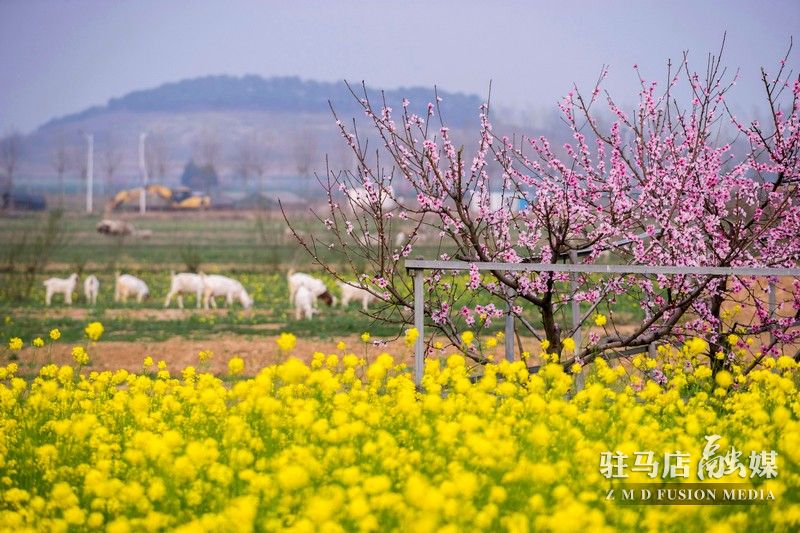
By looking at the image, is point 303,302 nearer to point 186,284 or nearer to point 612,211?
point 186,284

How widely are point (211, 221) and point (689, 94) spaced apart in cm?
8065

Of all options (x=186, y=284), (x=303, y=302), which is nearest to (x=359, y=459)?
(x=303, y=302)

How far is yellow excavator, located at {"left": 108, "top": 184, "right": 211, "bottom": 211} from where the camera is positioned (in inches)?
4198

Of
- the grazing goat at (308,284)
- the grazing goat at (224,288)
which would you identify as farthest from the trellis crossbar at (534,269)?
the grazing goat at (224,288)

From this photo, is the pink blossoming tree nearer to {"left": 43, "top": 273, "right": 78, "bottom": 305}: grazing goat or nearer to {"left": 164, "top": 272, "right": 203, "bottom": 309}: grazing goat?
{"left": 164, "top": 272, "right": 203, "bottom": 309}: grazing goat

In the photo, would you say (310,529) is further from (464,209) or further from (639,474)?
(464,209)

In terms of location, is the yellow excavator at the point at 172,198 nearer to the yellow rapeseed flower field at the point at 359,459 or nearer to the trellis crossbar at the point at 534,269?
the trellis crossbar at the point at 534,269

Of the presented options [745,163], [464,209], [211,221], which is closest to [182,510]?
[464,209]

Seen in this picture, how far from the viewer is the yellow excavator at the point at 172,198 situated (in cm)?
10662

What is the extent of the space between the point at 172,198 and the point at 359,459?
109m

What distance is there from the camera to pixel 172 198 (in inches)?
4432

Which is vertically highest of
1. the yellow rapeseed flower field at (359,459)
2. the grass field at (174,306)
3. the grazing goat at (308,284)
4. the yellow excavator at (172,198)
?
the yellow rapeseed flower field at (359,459)

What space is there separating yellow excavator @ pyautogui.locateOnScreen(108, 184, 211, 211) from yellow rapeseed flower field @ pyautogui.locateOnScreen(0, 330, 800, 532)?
314 feet

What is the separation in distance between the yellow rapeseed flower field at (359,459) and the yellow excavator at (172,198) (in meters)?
95.8
